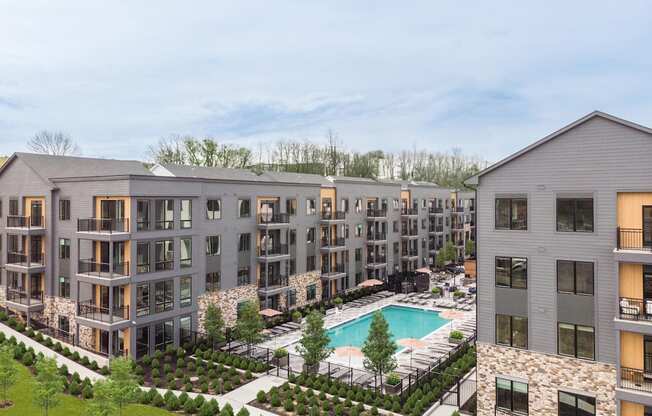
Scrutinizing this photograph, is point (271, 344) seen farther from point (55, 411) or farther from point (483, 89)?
point (483, 89)

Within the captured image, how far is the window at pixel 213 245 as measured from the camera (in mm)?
26969

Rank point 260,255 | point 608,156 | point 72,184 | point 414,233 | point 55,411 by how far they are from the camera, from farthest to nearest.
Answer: point 414,233 → point 260,255 → point 72,184 → point 55,411 → point 608,156

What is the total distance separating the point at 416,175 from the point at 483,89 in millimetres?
50993

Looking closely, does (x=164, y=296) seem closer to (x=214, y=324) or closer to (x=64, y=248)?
Result: (x=214, y=324)

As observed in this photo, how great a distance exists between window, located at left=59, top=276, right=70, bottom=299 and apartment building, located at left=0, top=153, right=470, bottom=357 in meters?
0.07

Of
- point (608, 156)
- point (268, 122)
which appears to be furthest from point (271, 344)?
point (268, 122)

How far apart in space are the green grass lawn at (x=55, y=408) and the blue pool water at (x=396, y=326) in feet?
40.0

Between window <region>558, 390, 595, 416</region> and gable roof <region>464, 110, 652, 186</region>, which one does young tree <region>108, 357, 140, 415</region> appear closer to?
gable roof <region>464, 110, 652, 186</region>

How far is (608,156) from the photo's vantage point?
589 inches

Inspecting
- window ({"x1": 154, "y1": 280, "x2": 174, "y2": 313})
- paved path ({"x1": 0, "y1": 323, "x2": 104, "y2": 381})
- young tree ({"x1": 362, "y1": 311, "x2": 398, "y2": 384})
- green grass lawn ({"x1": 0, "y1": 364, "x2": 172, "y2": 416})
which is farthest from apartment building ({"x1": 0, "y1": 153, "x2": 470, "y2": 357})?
young tree ({"x1": 362, "y1": 311, "x2": 398, "y2": 384})

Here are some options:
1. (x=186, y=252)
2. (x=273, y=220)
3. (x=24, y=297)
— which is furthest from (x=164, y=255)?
(x=24, y=297)

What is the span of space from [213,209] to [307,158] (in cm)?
3856

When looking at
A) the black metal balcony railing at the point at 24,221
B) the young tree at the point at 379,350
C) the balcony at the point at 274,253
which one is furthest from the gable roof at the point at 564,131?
the black metal balcony railing at the point at 24,221

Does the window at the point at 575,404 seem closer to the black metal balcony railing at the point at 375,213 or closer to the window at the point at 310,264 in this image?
the window at the point at 310,264
